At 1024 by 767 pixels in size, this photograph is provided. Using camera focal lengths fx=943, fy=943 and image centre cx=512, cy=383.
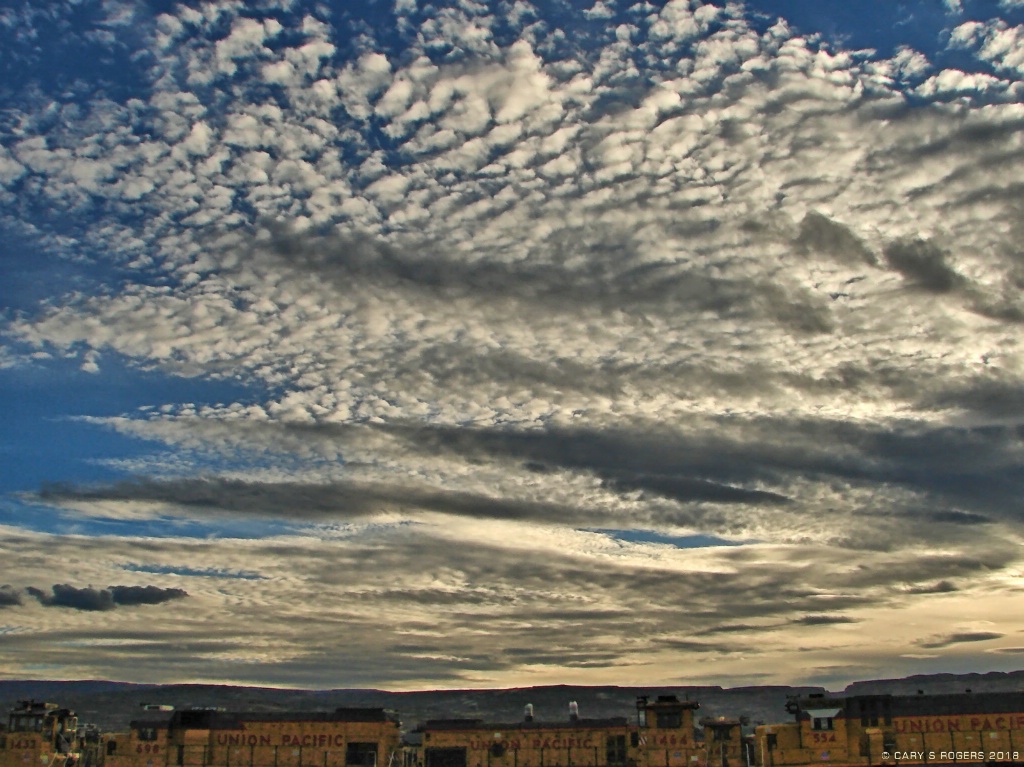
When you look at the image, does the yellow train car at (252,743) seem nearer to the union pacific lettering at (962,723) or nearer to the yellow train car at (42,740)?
the yellow train car at (42,740)

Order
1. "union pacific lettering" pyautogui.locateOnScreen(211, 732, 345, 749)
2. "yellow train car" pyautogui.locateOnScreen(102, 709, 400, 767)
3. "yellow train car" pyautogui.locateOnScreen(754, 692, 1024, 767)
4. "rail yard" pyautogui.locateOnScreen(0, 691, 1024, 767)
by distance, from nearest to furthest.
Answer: "yellow train car" pyautogui.locateOnScreen(754, 692, 1024, 767)
"rail yard" pyautogui.locateOnScreen(0, 691, 1024, 767)
"yellow train car" pyautogui.locateOnScreen(102, 709, 400, 767)
"union pacific lettering" pyautogui.locateOnScreen(211, 732, 345, 749)

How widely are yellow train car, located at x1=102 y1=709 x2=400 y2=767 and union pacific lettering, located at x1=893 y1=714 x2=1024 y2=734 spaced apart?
53.9m

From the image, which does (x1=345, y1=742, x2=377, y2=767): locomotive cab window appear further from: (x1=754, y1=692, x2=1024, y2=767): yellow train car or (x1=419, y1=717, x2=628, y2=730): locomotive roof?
(x1=754, y1=692, x2=1024, y2=767): yellow train car

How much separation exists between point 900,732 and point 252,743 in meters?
68.7

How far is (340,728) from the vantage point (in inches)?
4102

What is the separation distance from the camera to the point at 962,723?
315 ft

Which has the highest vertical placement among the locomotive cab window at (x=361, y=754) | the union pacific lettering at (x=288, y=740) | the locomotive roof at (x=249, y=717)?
the locomotive roof at (x=249, y=717)

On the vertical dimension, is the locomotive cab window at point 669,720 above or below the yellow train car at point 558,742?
above

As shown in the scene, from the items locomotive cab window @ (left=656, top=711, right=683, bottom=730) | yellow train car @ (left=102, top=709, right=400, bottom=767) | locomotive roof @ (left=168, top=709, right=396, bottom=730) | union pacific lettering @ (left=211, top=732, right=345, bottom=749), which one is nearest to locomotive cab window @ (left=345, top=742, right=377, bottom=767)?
yellow train car @ (left=102, top=709, right=400, bottom=767)

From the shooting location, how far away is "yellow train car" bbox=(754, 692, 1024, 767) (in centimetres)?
9475

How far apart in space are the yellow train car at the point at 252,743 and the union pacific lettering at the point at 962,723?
5387 centimetres

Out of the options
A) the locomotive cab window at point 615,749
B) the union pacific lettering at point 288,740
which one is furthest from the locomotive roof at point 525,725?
the union pacific lettering at point 288,740

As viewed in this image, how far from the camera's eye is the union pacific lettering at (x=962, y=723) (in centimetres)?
9494

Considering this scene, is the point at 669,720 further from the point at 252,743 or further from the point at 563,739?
the point at 252,743
